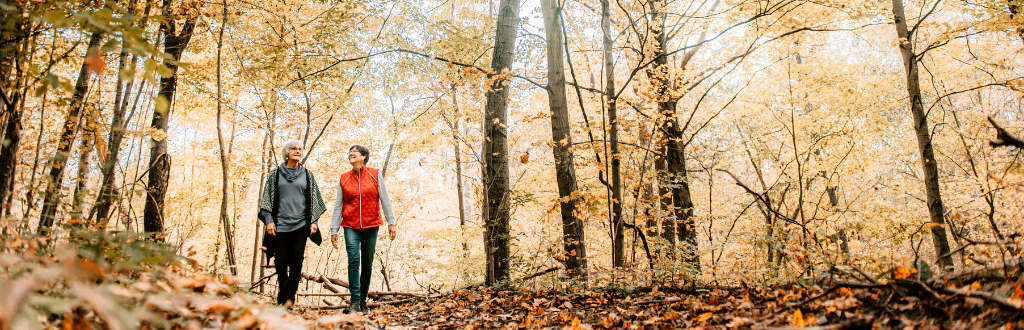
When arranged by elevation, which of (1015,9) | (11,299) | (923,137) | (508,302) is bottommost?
(508,302)

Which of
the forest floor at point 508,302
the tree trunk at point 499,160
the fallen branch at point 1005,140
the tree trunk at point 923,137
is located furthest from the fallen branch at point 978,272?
the tree trunk at point 923,137

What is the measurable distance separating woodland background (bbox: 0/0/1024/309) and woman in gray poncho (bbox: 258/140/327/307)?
0.55 metres

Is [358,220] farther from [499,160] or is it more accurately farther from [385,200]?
[499,160]

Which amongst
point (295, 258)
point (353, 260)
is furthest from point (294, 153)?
point (353, 260)

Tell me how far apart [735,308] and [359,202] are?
135 inches

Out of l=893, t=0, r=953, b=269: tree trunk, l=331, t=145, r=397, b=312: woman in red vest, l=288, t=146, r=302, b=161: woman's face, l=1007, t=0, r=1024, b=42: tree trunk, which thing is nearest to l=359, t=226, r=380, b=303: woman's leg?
l=331, t=145, r=397, b=312: woman in red vest

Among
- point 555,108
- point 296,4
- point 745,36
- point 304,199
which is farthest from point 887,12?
point 296,4

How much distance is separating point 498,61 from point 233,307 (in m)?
5.06

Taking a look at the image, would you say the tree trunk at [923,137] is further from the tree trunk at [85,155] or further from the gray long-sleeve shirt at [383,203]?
the tree trunk at [85,155]

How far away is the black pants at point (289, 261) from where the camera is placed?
164 inches

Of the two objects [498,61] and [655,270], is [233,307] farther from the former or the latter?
[498,61]

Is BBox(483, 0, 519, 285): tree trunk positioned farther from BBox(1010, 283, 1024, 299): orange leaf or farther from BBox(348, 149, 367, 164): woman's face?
BBox(1010, 283, 1024, 299): orange leaf

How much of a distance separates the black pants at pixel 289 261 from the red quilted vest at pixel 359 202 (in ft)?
1.51

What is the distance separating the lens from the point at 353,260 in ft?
14.1
